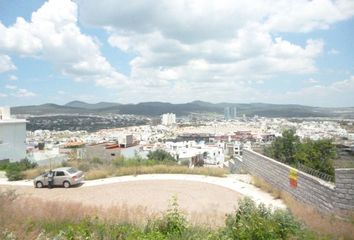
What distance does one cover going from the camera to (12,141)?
41.0 metres

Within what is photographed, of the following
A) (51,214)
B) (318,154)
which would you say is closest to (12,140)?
(318,154)

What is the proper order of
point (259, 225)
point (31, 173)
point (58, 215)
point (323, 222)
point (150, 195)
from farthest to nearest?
point (31, 173) < point (150, 195) < point (323, 222) < point (58, 215) < point (259, 225)

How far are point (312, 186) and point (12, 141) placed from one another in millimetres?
37144

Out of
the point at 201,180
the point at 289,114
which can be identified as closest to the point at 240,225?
the point at 201,180

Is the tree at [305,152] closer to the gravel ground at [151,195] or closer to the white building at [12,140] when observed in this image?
the gravel ground at [151,195]

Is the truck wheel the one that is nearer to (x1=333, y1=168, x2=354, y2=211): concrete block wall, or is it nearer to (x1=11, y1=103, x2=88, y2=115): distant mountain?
(x1=333, y1=168, x2=354, y2=211): concrete block wall

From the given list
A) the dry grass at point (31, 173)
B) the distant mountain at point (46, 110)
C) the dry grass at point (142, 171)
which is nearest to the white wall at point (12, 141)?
the dry grass at point (31, 173)

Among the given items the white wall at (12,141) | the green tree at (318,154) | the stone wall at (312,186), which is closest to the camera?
the stone wall at (312,186)

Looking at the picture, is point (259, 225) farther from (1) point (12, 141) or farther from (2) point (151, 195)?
(1) point (12, 141)

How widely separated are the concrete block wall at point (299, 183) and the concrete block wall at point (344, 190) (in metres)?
0.15

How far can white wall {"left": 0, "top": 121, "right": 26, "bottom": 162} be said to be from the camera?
39438 millimetres

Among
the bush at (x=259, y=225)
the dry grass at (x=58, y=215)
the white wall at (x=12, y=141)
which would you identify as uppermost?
the bush at (x=259, y=225)

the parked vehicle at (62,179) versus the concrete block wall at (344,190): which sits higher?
the concrete block wall at (344,190)

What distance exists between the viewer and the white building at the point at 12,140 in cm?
3947
